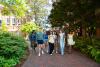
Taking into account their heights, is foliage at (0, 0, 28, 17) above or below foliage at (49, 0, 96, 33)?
above

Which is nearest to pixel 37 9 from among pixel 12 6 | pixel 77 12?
pixel 12 6

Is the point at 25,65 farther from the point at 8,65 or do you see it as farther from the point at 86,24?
the point at 86,24

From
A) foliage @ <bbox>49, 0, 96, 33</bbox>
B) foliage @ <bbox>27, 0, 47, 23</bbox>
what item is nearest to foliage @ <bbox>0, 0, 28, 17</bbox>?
foliage @ <bbox>49, 0, 96, 33</bbox>

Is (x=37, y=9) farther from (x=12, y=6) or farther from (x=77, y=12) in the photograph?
(x=77, y=12)

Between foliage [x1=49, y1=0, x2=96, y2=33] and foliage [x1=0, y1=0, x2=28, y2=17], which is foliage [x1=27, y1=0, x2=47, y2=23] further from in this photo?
foliage [x1=49, y1=0, x2=96, y2=33]

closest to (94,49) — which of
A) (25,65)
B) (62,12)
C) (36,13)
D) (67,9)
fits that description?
(25,65)

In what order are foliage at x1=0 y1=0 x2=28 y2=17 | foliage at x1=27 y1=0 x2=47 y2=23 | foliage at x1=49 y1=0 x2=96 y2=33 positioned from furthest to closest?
foliage at x1=27 y1=0 x2=47 y2=23 < foliage at x1=0 y1=0 x2=28 y2=17 < foliage at x1=49 y1=0 x2=96 y2=33

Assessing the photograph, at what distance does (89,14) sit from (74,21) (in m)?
6.48

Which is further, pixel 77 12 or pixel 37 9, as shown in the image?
pixel 37 9

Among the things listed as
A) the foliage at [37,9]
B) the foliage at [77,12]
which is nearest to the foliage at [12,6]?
the foliage at [77,12]

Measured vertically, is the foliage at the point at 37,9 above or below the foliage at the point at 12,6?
above

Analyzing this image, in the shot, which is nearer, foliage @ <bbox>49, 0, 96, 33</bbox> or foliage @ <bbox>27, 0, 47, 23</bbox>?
foliage @ <bbox>49, 0, 96, 33</bbox>

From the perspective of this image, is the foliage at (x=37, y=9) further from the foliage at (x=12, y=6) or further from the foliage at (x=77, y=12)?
the foliage at (x=77, y=12)

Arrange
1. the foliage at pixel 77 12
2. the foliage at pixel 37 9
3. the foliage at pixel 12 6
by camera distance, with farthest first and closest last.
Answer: the foliage at pixel 37 9, the foliage at pixel 12 6, the foliage at pixel 77 12
